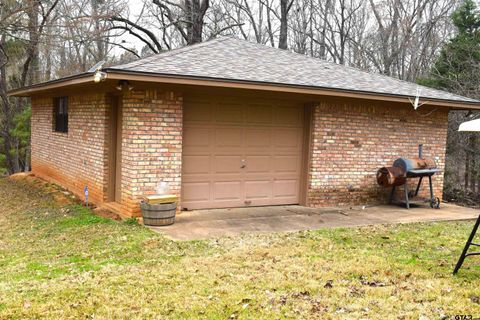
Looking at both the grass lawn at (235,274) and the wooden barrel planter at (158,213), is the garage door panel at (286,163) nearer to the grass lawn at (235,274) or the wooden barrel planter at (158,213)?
the grass lawn at (235,274)

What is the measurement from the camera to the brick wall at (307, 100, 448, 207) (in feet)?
32.3

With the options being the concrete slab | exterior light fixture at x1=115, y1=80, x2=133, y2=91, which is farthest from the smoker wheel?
exterior light fixture at x1=115, y1=80, x2=133, y2=91

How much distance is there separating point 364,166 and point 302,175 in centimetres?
146

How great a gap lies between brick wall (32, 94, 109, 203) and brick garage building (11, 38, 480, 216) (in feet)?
0.14

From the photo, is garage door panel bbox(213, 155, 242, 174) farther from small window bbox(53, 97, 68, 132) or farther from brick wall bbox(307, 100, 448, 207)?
small window bbox(53, 97, 68, 132)

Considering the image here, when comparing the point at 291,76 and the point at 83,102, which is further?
the point at 83,102

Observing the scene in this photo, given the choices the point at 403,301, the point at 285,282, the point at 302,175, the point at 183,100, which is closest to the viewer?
the point at 403,301

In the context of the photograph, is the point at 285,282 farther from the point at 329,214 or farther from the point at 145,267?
the point at 329,214

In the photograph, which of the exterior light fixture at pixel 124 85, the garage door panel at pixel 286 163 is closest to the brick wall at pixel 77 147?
the exterior light fixture at pixel 124 85

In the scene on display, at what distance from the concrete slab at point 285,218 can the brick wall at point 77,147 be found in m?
2.29

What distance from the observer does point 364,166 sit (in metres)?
10.4

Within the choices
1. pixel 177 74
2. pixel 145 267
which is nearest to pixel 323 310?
pixel 145 267

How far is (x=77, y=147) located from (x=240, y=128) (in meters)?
4.08

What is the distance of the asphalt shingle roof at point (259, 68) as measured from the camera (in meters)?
7.98
